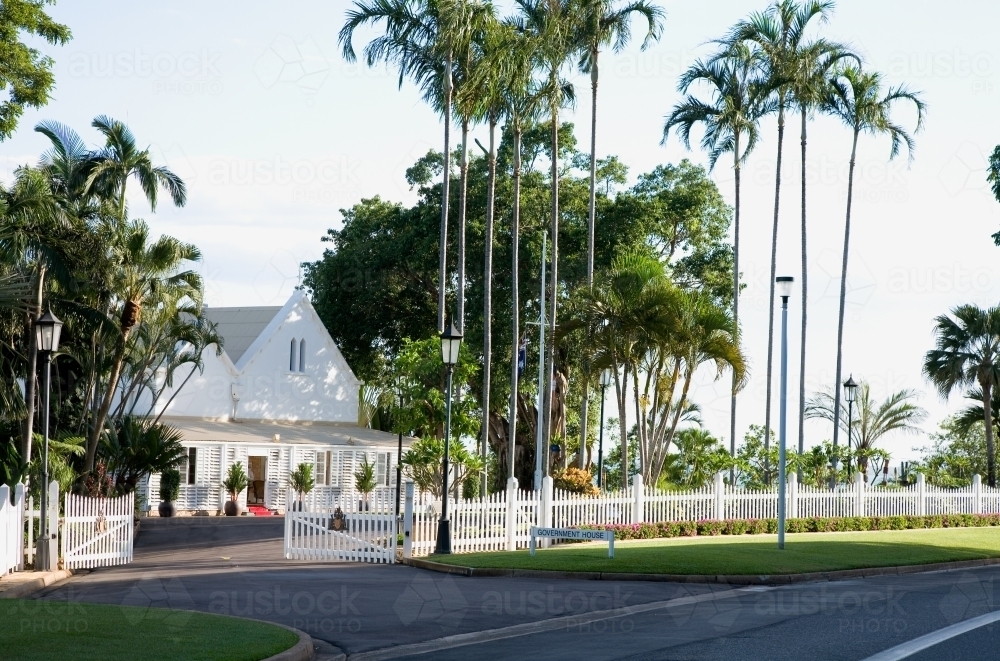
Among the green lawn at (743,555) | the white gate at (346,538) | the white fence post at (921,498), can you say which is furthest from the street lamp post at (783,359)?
the white fence post at (921,498)

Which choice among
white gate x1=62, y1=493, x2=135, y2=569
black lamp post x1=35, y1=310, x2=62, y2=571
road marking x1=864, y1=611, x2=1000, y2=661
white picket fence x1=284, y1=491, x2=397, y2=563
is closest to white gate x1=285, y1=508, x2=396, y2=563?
white picket fence x1=284, y1=491, x2=397, y2=563

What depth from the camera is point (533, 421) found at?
49.8 meters

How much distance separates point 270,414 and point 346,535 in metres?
20.0

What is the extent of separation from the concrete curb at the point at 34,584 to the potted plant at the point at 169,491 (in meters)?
15.5

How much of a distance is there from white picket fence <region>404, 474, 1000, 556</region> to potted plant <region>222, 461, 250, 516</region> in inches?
239

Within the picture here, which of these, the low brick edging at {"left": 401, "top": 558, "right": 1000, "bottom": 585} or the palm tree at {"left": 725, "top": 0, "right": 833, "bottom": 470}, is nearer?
the low brick edging at {"left": 401, "top": 558, "right": 1000, "bottom": 585}

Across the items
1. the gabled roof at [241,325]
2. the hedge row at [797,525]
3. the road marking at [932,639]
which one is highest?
the gabled roof at [241,325]

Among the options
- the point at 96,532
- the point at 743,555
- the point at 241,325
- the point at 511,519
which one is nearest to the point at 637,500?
the point at 511,519

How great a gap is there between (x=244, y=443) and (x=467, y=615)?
2580 centimetres

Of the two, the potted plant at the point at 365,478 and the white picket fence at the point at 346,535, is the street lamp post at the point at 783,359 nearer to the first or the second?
the white picket fence at the point at 346,535

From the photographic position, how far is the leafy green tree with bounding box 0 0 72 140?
70.5ft

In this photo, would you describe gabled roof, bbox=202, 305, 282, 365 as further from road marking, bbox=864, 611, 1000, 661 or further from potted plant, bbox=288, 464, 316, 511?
road marking, bbox=864, 611, 1000, 661

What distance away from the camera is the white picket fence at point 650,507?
24.8 meters

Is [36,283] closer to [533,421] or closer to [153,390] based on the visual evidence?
[153,390]
